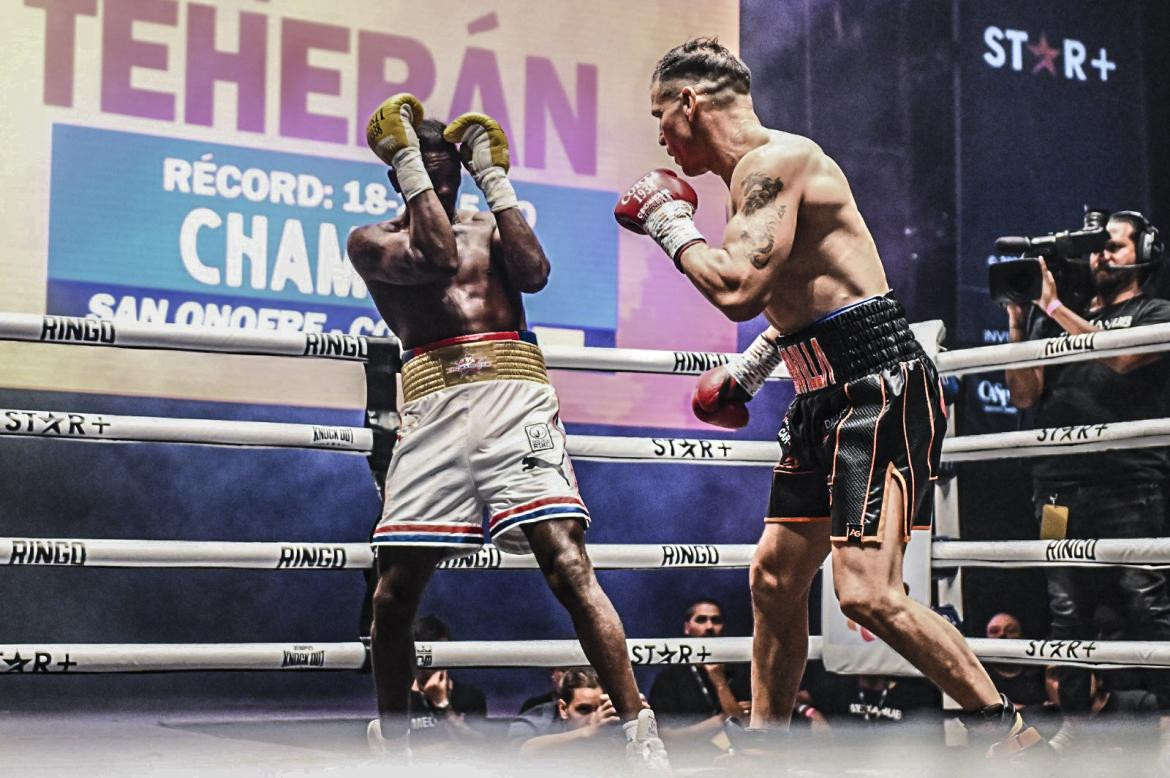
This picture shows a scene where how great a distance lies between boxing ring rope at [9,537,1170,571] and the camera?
2.66 meters

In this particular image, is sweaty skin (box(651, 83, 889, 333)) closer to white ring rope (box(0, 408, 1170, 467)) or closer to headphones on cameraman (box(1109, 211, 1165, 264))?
white ring rope (box(0, 408, 1170, 467))

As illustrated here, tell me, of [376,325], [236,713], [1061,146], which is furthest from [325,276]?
[1061,146]

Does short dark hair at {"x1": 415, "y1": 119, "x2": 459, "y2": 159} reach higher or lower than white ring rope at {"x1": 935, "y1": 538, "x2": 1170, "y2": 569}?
higher

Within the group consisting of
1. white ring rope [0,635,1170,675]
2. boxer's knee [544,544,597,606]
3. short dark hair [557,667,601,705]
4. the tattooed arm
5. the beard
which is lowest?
short dark hair [557,667,601,705]

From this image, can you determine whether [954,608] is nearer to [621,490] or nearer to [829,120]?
[621,490]

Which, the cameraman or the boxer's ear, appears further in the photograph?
the cameraman

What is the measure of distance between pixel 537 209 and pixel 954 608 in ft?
7.91

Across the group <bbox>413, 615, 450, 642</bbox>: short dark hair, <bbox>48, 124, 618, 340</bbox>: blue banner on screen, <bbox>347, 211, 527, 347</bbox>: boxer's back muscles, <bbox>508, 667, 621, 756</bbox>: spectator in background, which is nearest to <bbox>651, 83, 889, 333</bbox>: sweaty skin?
<bbox>347, 211, 527, 347</bbox>: boxer's back muscles

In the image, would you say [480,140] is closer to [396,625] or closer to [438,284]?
[438,284]

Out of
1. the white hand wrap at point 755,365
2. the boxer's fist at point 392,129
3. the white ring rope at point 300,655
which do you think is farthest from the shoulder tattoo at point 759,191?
the white ring rope at point 300,655

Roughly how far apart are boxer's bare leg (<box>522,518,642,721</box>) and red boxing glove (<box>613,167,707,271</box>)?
54 centimetres

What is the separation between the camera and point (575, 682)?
Result: 4.00 metres

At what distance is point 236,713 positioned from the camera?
4.82m

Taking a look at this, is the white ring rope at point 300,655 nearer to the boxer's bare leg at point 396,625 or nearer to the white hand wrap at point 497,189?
the boxer's bare leg at point 396,625
